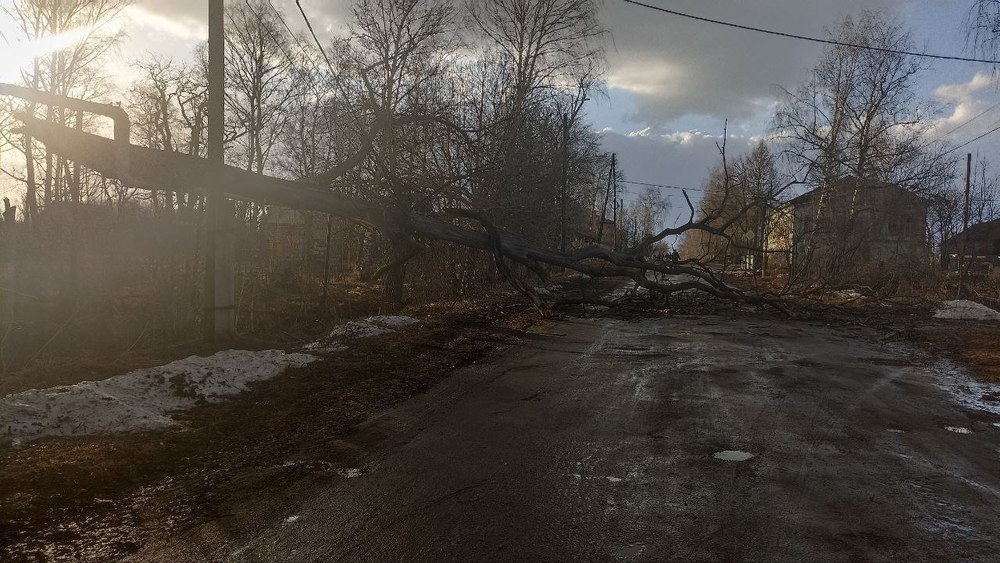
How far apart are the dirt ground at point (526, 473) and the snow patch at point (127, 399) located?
33cm

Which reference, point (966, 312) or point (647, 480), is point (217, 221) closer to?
point (647, 480)

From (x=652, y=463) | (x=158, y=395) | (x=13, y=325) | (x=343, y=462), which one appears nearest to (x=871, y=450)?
(x=652, y=463)

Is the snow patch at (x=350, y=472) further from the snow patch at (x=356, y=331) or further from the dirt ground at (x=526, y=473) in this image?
the snow patch at (x=356, y=331)

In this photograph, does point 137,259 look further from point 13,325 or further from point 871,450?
point 871,450

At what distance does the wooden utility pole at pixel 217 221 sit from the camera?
31.7 ft

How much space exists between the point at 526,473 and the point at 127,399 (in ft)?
14.6

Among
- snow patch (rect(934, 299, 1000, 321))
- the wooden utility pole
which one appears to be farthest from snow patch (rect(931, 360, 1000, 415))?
the wooden utility pole

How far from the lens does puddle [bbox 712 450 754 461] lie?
5280 millimetres

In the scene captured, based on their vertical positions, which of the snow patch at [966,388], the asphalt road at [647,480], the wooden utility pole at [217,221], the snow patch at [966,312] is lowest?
the asphalt road at [647,480]

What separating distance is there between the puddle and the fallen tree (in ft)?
27.7

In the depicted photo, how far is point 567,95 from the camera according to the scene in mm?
29688

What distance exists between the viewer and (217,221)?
32.6 ft

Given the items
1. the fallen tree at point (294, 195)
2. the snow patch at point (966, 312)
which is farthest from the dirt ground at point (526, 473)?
the snow patch at point (966, 312)

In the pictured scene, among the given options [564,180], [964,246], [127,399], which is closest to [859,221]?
[964,246]
